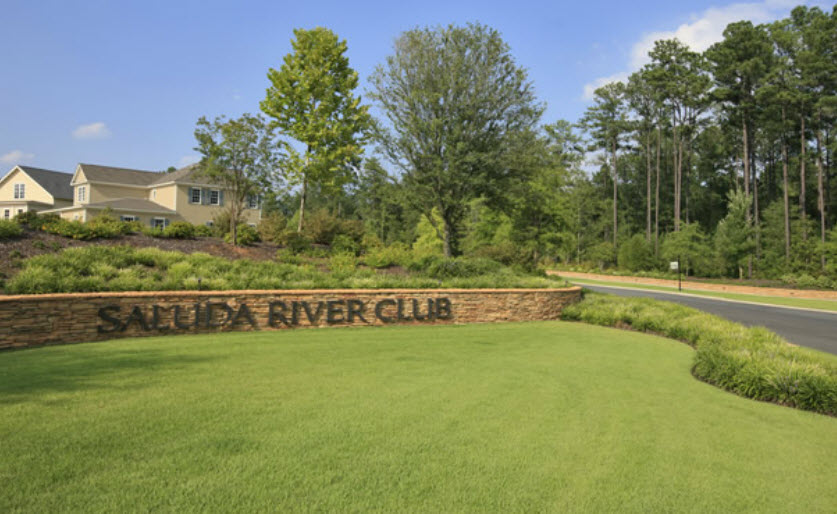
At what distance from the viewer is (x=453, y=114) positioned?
682 inches

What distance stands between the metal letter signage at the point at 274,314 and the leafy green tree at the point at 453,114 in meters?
6.85

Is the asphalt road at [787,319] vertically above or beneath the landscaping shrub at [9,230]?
beneath

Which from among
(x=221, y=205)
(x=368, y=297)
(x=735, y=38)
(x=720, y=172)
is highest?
(x=735, y=38)

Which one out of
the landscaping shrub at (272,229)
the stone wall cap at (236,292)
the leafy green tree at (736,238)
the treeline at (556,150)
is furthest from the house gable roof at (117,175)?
the leafy green tree at (736,238)

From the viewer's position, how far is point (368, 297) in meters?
10.9

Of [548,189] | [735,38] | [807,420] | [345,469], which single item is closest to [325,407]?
[345,469]

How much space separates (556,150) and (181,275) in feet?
118

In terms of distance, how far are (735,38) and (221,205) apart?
130 ft

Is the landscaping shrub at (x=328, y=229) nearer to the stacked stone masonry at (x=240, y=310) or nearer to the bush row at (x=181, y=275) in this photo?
the bush row at (x=181, y=275)

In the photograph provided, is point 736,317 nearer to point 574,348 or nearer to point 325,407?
point 574,348

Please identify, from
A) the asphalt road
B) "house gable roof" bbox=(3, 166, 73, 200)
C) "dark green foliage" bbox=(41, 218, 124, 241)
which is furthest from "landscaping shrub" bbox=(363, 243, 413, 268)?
"house gable roof" bbox=(3, 166, 73, 200)

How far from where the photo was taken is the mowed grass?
3.26 meters

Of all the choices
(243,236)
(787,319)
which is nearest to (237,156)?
(243,236)

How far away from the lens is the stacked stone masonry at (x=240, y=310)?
784 cm
